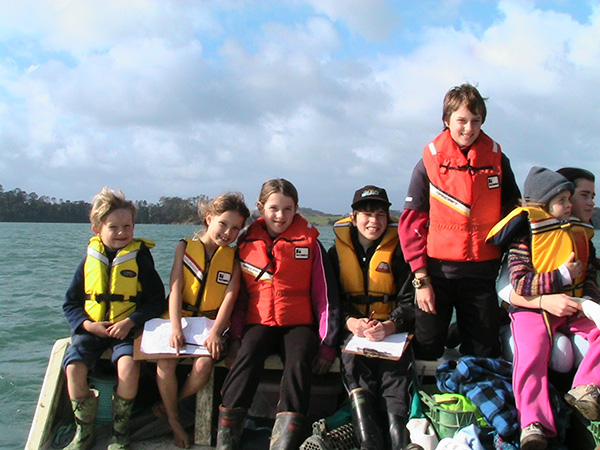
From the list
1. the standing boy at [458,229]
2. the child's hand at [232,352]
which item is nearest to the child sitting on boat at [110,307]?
the child's hand at [232,352]

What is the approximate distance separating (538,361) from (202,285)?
2193 mm

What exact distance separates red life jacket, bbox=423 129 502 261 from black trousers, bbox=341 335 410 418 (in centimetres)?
78

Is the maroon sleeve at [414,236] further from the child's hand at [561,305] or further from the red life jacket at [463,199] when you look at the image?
the child's hand at [561,305]

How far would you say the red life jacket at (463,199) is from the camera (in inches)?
133

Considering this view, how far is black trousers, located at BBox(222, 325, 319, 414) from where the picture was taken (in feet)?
10.4

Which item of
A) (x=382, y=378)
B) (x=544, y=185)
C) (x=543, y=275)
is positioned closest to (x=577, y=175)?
(x=544, y=185)

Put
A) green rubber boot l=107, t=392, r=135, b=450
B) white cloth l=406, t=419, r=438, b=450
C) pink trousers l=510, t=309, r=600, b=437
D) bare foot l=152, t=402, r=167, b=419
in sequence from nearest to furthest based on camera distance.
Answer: pink trousers l=510, t=309, r=600, b=437 → white cloth l=406, t=419, r=438, b=450 → green rubber boot l=107, t=392, r=135, b=450 → bare foot l=152, t=402, r=167, b=419

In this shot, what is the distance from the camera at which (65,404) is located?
3541 mm

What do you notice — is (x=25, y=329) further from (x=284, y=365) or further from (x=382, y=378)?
(x=382, y=378)

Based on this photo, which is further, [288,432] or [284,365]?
[284,365]

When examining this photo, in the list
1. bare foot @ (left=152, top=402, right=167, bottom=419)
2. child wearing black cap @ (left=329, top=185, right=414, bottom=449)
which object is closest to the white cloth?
child wearing black cap @ (left=329, top=185, right=414, bottom=449)

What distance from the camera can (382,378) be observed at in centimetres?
333

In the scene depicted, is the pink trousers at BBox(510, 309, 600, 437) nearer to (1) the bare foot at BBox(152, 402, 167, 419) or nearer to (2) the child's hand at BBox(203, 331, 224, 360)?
(2) the child's hand at BBox(203, 331, 224, 360)

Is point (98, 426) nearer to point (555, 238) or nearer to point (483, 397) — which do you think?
point (483, 397)
